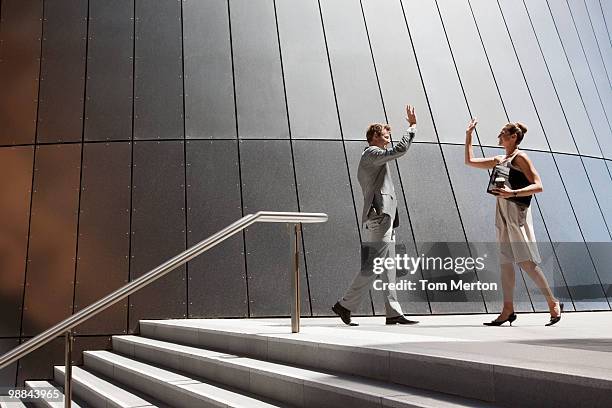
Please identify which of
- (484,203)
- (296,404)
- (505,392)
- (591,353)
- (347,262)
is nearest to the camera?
(505,392)

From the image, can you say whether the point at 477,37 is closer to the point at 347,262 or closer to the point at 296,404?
the point at 347,262

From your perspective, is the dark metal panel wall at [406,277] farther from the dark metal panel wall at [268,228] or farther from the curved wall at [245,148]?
the dark metal panel wall at [268,228]

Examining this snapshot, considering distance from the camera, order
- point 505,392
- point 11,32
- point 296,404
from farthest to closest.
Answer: point 11,32
point 296,404
point 505,392

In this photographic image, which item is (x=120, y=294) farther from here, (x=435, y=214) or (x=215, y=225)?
(x=435, y=214)

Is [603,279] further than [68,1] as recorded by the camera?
No

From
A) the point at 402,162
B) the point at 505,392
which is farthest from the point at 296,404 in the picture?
the point at 402,162

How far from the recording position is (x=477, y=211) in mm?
11898

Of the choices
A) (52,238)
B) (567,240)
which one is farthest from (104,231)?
(567,240)

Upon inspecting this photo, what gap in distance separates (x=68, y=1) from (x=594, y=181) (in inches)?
406

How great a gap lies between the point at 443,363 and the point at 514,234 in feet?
A: 11.0

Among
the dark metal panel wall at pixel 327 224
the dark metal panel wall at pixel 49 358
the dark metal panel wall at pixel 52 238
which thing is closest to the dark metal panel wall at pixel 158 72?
the dark metal panel wall at pixel 52 238

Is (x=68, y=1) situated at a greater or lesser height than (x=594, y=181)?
greater

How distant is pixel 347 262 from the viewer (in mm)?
11148

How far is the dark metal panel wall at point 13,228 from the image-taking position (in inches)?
432
